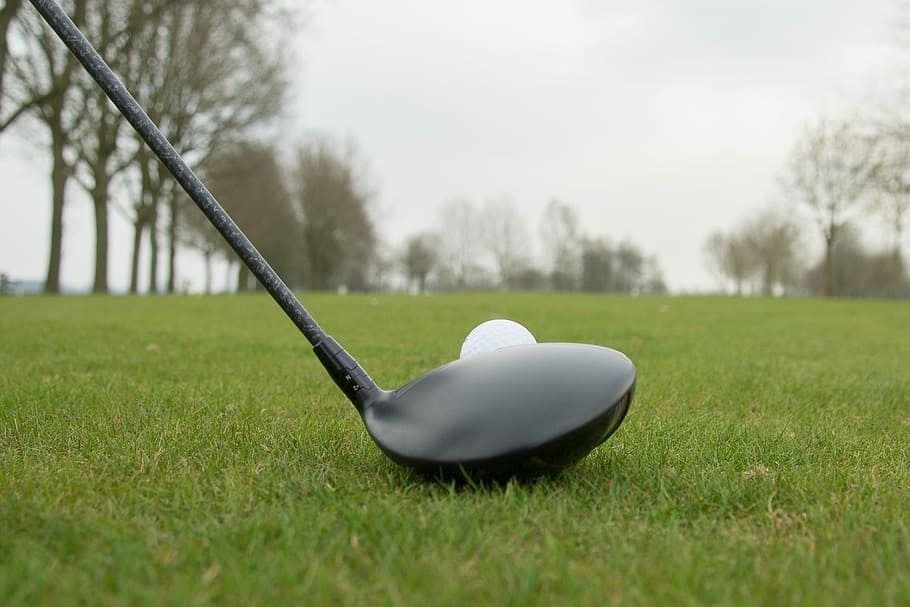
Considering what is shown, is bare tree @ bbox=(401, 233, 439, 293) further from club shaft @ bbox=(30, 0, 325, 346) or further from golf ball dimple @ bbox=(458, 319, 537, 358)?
club shaft @ bbox=(30, 0, 325, 346)

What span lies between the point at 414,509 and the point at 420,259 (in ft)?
234

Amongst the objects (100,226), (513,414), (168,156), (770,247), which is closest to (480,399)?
(513,414)

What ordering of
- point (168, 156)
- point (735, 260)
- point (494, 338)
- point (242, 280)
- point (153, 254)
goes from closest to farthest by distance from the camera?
1. point (168, 156)
2. point (494, 338)
3. point (153, 254)
4. point (242, 280)
5. point (735, 260)

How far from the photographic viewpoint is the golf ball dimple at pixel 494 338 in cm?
234

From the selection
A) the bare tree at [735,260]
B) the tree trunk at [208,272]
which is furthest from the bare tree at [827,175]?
the tree trunk at [208,272]

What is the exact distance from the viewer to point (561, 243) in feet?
211

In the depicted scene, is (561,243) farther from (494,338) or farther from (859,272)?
(494,338)

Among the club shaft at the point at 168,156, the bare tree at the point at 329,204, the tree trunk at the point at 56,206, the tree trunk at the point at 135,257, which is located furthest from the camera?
the bare tree at the point at 329,204

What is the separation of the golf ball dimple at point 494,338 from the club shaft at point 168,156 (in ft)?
2.01

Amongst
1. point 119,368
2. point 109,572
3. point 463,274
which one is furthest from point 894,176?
point 463,274

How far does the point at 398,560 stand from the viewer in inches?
50.4

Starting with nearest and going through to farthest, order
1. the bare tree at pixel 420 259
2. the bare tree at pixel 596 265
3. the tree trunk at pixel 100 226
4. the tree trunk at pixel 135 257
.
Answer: the tree trunk at pixel 100 226, the tree trunk at pixel 135 257, the bare tree at pixel 596 265, the bare tree at pixel 420 259

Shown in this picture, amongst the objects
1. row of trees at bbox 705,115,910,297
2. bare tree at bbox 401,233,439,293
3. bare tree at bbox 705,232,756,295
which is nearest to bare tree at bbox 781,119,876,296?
row of trees at bbox 705,115,910,297

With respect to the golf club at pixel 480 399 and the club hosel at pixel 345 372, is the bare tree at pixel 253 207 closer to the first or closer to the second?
the golf club at pixel 480 399
